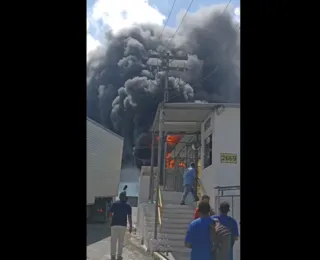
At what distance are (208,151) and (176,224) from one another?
1883 mm

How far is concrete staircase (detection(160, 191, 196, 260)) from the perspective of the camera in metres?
6.42

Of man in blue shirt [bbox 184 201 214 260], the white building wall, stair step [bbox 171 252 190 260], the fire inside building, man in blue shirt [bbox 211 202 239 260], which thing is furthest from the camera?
the fire inside building

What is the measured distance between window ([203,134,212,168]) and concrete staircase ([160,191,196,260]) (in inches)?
30.6

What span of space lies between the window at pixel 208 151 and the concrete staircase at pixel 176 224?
2.55 feet

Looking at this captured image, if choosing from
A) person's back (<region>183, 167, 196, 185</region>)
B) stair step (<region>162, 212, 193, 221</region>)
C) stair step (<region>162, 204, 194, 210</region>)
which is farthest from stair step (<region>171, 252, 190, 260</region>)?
person's back (<region>183, 167, 196, 185</region>)

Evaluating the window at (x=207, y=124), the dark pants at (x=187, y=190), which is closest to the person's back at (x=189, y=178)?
the dark pants at (x=187, y=190)

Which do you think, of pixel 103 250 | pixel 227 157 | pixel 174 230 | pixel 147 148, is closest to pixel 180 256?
pixel 174 230

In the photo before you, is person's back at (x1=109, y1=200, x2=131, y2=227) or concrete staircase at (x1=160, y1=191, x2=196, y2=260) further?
concrete staircase at (x1=160, y1=191, x2=196, y2=260)

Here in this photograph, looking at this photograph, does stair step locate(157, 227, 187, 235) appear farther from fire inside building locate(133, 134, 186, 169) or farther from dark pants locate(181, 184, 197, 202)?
fire inside building locate(133, 134, 186, 169)
